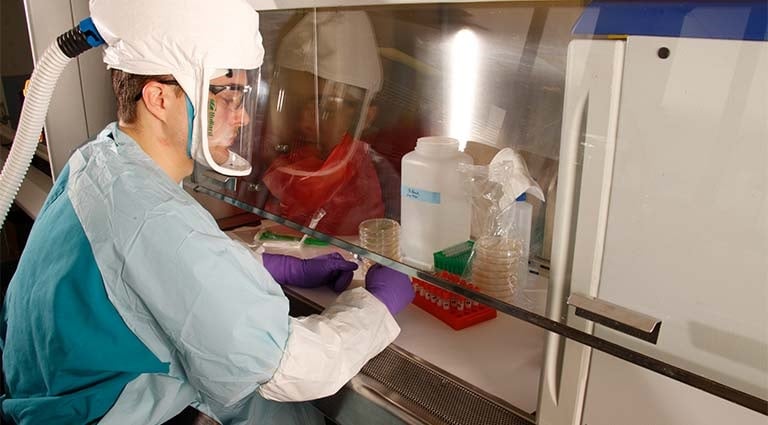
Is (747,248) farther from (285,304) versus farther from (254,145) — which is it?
(254,145)

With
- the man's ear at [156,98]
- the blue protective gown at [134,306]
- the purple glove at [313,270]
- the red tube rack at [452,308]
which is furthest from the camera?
the purple glove at [313,270]

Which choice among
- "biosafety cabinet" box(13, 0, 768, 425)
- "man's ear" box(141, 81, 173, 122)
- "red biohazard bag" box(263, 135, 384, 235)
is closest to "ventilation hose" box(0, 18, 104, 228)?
"man's ear" box(141, 81, 173, 122)

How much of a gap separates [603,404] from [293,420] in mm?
681

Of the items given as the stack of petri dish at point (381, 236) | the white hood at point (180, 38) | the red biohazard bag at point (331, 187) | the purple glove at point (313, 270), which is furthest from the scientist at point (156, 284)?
the red biohazard bag at point (331, 187)

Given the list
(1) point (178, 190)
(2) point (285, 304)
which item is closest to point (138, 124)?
(1) point (178, 190)

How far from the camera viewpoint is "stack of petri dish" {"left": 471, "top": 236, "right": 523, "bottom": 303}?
101 centimetres

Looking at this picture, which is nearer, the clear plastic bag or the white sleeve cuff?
the white sleeve cuff

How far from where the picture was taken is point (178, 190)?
0.99 m

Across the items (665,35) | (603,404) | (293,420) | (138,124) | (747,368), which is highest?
(665,35)

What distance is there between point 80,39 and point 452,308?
3.07 ft

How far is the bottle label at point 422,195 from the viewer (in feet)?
3.70

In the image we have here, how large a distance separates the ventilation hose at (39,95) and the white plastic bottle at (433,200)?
0.66 metres

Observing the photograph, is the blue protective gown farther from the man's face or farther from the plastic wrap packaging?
the plastic wrap packaging

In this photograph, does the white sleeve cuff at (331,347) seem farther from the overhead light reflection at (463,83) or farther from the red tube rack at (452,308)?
the overhead light reflection at (463,83)
